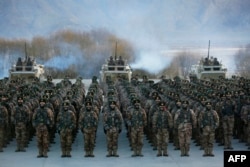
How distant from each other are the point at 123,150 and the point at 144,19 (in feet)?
175

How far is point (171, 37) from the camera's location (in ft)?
235

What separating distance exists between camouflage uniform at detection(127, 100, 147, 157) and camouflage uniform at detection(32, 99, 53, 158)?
5.76ft

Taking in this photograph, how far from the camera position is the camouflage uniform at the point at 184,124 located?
47.2ft

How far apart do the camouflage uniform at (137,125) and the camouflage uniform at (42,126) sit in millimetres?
1756

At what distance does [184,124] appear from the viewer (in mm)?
14383

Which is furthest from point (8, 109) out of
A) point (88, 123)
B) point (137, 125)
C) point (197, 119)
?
point (197, 119)

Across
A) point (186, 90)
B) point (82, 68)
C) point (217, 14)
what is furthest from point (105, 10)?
point (186, 90)

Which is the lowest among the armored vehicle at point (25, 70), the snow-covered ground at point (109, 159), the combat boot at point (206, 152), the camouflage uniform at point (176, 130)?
the snow-covered ground at point (109, 159)

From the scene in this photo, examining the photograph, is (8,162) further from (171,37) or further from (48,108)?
(171,37)

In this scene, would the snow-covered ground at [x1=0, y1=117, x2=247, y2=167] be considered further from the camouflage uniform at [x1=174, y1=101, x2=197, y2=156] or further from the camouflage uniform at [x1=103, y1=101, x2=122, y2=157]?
the camouflage uniform at [x1=103, y1=101, x2=122, y2=157]

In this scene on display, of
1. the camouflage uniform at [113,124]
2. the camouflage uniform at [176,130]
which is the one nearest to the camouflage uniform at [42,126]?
the camouflage uniform at [113,124]

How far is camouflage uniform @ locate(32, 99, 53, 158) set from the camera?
14.5 metres

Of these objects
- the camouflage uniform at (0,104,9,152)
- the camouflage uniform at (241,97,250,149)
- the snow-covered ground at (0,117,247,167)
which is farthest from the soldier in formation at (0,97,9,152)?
the camouflage uniform at (241,97,250,149)

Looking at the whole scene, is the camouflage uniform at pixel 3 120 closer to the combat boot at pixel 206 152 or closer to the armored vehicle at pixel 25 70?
the combat boot at pixel 206 152
